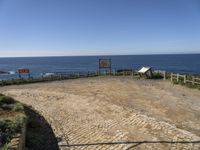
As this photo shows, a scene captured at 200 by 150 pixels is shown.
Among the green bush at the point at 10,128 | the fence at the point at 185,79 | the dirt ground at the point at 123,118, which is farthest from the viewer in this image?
the fence at the point at 185,79

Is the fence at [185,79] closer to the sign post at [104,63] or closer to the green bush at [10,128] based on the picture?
the sign post at [104,63]

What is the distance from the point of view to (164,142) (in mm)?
9758

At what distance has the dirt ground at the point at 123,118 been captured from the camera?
32.4ft

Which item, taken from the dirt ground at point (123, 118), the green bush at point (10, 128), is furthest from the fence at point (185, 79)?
the green bush at point (10, 128)

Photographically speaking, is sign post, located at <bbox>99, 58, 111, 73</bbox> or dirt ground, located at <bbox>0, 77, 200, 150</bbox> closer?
dirt ground, located at <bbox>0, 77, 200, 150</bbox>

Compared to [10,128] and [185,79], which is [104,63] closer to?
[185,79]

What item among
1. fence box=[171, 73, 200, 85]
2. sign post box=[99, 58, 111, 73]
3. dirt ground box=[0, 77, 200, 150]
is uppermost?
sign post box=[99, 58, 111, 73]

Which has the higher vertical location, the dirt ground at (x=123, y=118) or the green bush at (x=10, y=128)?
the green bush at (x=10, y=128)

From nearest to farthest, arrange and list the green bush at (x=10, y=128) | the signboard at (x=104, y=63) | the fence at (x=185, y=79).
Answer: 1. the green bush at (x=10, y=128)
2. the fence at (x=185, y=79)
3. the signboard at (x=104, y=63)

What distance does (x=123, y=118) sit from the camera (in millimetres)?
13359

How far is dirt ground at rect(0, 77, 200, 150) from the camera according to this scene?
9891 mm

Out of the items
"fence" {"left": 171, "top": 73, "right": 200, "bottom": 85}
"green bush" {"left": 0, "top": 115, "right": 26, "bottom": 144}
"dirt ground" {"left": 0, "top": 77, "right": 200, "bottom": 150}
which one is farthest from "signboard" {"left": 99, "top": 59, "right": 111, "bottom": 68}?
"green bush" {"left": 0, "top": 115, "right": 26, "bottom": 144}

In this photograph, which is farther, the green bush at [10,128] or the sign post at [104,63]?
the sign post at [104,63]

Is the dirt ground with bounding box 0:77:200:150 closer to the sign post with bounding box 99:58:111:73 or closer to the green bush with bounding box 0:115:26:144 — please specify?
the green bush with bounding box 0:115:26:144
